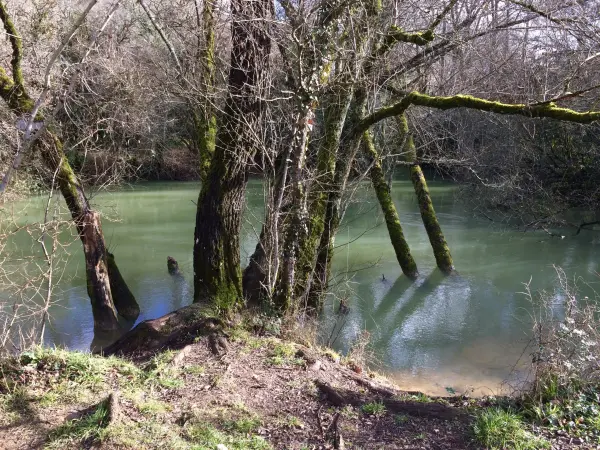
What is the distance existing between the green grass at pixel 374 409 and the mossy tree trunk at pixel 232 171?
236 centimetres

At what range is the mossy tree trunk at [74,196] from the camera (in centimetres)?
672

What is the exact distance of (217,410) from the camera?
3623 mm

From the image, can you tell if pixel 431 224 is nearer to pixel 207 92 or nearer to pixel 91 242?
pixel 207 92

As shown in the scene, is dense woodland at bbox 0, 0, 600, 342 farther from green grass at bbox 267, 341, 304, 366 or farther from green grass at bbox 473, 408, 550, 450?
green grass at bbox 473, 408, 550, 450

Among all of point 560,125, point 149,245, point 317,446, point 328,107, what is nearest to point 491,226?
point 560,125

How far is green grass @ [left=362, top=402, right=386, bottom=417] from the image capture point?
12.3 feet

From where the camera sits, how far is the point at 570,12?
680cm

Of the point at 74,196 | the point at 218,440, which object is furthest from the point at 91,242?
the point at 218,440

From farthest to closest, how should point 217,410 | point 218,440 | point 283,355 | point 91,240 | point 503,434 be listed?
point 91,240
point 283,355
point 217,410
point 503,434
point 218,440

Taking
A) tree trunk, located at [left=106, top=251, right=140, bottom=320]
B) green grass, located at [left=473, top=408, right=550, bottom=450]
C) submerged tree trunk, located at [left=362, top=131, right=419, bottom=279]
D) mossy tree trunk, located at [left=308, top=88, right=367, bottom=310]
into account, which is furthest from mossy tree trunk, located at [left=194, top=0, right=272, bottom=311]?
submerged tree trunk, located at [left=362, top=131, right=419, bottom=279]

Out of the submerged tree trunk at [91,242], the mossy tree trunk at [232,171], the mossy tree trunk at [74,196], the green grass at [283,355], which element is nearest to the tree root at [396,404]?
the green grass at [283,355]

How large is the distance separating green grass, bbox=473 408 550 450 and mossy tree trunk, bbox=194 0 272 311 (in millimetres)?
3109

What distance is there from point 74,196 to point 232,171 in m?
2.97

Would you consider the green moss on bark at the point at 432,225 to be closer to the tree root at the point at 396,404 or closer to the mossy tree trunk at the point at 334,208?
the mossy tree trunk at the point at 334,208
